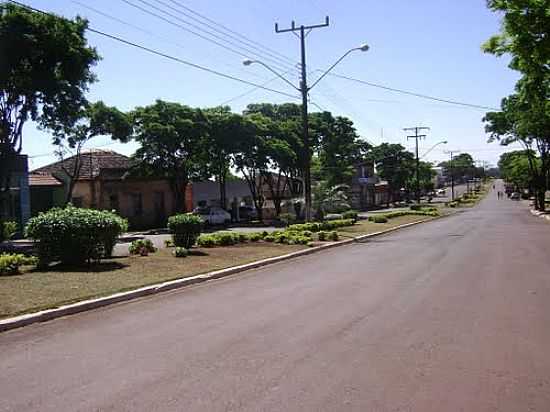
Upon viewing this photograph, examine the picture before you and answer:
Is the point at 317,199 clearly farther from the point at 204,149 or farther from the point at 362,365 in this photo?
the point at 362,365

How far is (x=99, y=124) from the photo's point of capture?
40094mm

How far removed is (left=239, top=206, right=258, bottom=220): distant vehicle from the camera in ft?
187

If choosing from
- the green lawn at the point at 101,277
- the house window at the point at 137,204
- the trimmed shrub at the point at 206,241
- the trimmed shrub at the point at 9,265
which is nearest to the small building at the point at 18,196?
the house window at the point at 137,204

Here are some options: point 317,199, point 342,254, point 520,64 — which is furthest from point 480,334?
point 317,199

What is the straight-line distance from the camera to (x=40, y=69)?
87.9ft

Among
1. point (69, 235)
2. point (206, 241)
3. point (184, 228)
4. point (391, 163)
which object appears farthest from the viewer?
point (391, 163)

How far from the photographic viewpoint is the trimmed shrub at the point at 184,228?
20250 millimetres

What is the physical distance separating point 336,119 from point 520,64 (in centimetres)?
6188

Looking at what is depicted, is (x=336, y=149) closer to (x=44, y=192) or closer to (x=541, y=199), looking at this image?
(x=541, y=199)

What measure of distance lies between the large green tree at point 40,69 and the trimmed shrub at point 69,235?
12.6 meters

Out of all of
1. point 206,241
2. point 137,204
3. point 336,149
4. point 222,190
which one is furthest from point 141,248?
point 336,149

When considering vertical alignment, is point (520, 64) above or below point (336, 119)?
below

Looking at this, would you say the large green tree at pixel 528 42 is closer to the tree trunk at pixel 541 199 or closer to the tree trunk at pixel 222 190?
the tree trunk at pixel 222 190

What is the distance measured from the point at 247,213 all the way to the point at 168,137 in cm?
1628
